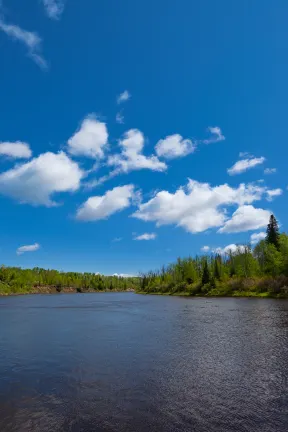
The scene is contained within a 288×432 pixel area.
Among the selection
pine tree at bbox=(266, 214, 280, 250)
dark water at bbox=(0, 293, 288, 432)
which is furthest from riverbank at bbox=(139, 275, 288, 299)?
dark water at bbox=(0, 293, 288, 432)

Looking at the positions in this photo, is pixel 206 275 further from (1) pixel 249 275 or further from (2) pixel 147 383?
(2) pixel 147 383

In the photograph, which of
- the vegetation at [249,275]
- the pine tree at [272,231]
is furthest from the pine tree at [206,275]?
the pine tree at [272,231]

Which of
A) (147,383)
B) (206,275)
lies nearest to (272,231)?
(206,275)

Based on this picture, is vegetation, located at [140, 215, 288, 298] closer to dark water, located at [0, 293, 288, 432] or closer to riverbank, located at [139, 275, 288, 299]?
riverbank, located at [139, 275, 288, 299]

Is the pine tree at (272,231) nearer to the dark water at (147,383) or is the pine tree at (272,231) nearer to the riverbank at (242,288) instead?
the riverbank at (242,288)

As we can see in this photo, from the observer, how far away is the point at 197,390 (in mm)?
16938

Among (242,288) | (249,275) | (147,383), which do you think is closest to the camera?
(147,383)

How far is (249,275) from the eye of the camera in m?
135

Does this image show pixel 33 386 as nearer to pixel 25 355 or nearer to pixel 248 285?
pixel 25 355

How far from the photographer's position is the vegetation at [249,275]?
10100 centimetres

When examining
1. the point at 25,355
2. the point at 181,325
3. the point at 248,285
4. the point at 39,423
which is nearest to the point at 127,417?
the point at 39,423

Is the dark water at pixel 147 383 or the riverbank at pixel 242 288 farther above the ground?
the riverbank at pixel 242 288

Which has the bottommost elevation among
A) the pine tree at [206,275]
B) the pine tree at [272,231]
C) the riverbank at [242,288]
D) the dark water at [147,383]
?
the dark water at [147,383]

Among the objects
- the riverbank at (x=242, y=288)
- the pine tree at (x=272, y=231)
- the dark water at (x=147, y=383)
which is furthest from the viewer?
the pine tree at (x=272, y=231)
